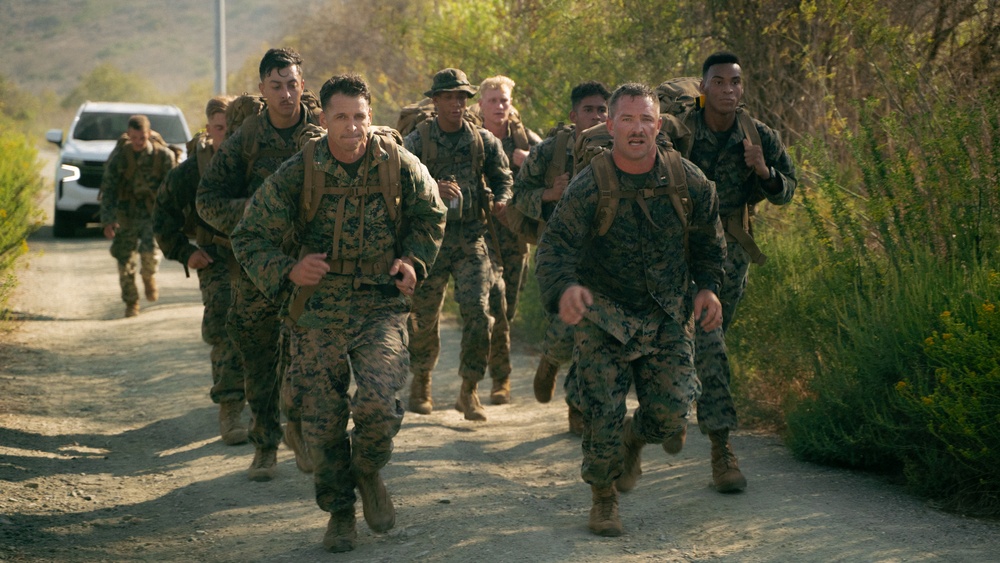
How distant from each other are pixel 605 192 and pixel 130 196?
8616mm

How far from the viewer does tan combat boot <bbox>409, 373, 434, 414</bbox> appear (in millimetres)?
8641

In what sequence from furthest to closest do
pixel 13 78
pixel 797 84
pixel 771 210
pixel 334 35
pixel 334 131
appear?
1. pixel 13 78
2. pixel 334 35
3. pixel 797 84
4. pixel 771 210
5. pixel 334 131

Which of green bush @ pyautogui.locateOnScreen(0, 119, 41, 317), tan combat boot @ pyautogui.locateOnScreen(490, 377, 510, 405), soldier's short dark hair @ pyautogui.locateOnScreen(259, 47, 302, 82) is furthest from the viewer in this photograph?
green bush @ pyautogui.locateOnScreen(0, 119, 41, 317)

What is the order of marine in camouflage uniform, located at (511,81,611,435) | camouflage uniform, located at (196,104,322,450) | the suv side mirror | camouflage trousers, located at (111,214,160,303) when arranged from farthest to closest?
1. the suv side mirror
2. camouflage trousers, located at (111,214,160,303)
3. marine in camouflage uniform, located at (511,81,611,435)
4. camouflage uniform, located at (196,104,322,450)

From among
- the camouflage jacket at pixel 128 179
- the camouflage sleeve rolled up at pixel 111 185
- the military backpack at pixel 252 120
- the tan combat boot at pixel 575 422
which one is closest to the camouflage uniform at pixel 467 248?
the tan combat boot at pixel 575 422

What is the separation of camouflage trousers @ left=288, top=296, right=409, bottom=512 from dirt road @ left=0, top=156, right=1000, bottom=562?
1.28ft

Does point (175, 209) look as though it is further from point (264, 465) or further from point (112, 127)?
point (112, 127)

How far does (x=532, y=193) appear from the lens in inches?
299

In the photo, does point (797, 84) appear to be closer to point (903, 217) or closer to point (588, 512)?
point (903, 217)

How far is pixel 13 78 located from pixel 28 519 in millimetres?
88455

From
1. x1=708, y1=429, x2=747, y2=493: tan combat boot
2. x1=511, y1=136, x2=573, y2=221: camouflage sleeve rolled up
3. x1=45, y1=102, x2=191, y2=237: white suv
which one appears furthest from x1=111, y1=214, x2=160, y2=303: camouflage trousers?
x1=708, y1=429, x2=747, y2=493: tan combat boot

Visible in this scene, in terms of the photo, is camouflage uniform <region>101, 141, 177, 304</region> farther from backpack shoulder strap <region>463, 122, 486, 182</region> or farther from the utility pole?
the utility pole

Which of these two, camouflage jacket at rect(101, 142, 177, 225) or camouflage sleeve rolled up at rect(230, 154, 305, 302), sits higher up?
camouflage jacket at rect(101, 142, 177, 225)

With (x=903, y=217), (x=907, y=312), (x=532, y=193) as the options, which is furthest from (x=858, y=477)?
(x=532, y=193)
